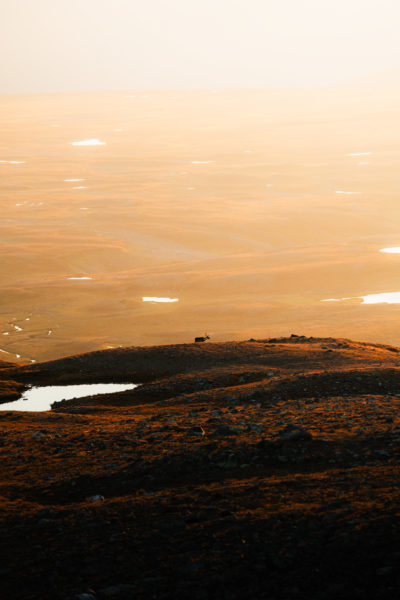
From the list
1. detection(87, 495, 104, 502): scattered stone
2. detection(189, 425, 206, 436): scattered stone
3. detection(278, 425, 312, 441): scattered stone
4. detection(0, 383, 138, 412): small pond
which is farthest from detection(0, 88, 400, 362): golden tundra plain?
detection(87, 495, 104, 502): scattered stone

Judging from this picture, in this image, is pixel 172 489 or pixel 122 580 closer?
pixel 122 580

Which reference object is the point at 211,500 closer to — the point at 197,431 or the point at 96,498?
the point at 96,498

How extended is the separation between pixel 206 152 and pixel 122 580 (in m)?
157

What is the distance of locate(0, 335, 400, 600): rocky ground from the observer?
24.9 ft

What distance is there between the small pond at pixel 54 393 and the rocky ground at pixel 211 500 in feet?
17.9

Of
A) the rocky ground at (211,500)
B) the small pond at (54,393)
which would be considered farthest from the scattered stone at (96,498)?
the small pond at (54,393)

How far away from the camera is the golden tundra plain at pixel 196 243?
178 ft

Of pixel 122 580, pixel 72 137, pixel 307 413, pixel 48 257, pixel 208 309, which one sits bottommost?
pixel 122 580

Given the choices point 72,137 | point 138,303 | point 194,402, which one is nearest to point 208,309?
point 138,303

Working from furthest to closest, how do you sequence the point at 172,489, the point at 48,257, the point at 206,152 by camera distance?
the point at 206,152 → the point at 48,257 → the point at 172,489

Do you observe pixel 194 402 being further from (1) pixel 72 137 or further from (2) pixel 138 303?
(1) pixel 72 137

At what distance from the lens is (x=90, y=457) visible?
12672 millimetres

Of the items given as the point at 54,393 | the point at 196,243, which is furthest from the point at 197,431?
the point at 196,243

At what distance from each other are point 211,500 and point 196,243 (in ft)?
251
